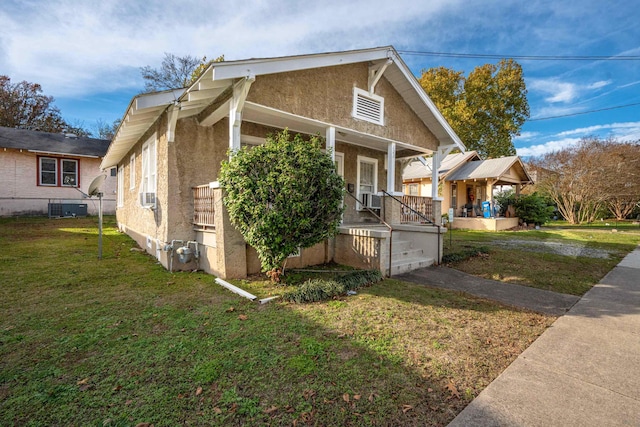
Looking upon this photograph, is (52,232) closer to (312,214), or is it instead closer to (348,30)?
(312,214)

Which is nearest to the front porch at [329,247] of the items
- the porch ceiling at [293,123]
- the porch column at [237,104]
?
the porch column at [237,104]

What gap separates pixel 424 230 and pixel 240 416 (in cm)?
696

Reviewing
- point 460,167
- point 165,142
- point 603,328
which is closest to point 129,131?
point 165,142

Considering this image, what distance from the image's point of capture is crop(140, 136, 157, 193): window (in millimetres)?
7898

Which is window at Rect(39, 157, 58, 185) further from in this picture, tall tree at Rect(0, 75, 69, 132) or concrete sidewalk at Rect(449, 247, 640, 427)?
concrete sidewalk at Rect(449, 247, 640, 427)

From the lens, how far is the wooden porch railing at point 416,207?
9.36m

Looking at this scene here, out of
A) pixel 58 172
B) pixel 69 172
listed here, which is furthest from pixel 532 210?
pixel 58 172

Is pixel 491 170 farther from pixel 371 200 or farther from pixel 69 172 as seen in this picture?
pixel 69 172

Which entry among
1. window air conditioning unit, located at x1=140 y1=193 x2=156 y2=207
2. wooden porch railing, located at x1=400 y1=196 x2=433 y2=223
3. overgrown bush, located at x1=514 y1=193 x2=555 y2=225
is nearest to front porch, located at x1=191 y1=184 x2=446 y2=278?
wooden porch railing, located at x1=400 y1=196 x2=433 y2=223

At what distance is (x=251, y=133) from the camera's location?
25.7 ft

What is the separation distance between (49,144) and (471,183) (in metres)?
26.4

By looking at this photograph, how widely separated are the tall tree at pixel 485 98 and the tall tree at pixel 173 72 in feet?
66.9

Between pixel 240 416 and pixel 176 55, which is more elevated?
pixel 176 55

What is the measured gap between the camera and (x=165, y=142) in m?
6.68
